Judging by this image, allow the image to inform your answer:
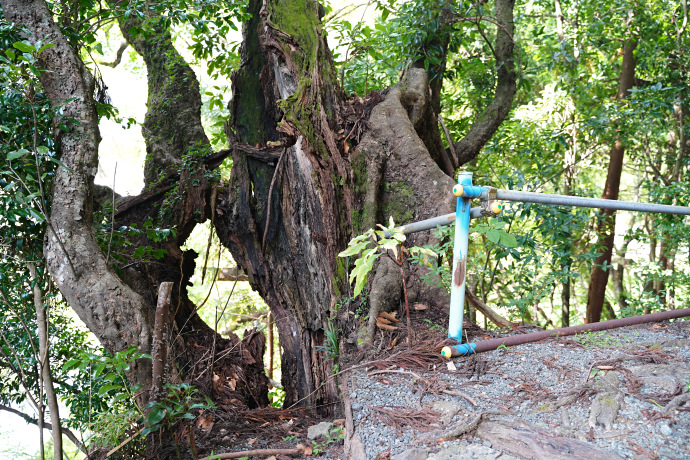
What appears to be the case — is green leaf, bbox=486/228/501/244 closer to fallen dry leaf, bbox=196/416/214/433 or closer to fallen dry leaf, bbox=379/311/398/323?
fallen dry leaf, bbox=379/311/398/323

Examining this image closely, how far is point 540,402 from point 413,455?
27.1 inches

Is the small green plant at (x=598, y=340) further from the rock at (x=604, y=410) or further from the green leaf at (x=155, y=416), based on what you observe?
the green leaf at (x=155, y=416)

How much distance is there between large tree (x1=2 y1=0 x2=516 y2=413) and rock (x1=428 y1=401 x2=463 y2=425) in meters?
1.30

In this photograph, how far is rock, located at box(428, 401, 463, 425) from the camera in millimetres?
2176

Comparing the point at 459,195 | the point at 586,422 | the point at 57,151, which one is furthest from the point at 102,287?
the point at 586,422

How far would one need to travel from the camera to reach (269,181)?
5148 mm

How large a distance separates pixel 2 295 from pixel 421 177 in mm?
3247

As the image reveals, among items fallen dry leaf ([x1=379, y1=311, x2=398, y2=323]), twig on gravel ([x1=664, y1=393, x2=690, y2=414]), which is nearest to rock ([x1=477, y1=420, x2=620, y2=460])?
twig on gravel ([x1=664, y1=393, x2=690, y2=414])

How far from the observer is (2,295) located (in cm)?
321

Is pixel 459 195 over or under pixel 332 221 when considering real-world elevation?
over

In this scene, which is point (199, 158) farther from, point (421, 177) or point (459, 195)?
point (459, 195)

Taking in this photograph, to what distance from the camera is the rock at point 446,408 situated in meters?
2.18

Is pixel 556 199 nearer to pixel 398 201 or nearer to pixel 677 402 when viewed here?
pixel 677 402

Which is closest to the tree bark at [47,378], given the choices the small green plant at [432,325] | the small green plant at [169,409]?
the small green plant at [169,409]
